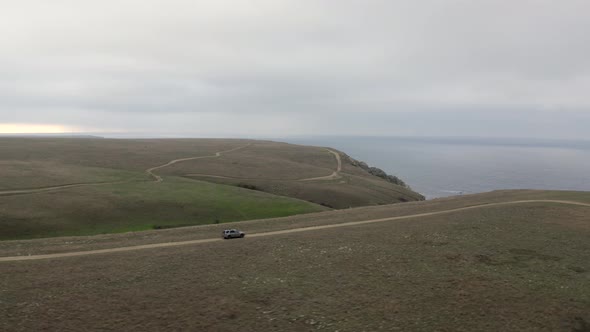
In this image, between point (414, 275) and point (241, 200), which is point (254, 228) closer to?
point (414, 275)

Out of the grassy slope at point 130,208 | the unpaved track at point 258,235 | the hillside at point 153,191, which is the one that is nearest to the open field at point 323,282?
the unpaved track at point 258,235

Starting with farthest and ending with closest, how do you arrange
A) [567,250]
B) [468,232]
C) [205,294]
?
[468,232], [567,250], [205,294]

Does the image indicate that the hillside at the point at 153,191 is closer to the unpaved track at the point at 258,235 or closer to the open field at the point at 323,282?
the open field at the point at 323,282

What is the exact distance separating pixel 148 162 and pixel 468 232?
2959 inches

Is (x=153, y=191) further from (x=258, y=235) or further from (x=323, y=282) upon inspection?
(x=323, y=282)

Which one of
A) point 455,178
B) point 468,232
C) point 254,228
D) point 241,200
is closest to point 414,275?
point 468,232

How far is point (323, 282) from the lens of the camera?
20.7 metres

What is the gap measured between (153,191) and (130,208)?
8.05 metres

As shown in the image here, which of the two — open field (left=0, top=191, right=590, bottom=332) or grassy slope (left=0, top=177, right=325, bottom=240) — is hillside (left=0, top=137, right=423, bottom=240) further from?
open field (left=0, top=191, right=590, bottom=332)

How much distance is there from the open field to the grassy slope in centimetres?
1238

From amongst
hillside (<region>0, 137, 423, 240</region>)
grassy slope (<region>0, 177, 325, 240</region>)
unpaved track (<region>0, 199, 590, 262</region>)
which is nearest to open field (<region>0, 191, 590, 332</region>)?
unpaved track (<region>0, 199, 590, 262</region>)

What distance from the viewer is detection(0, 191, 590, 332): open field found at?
16844 mm

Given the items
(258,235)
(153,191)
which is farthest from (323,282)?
(153,191)

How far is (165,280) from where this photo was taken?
20984 mm
